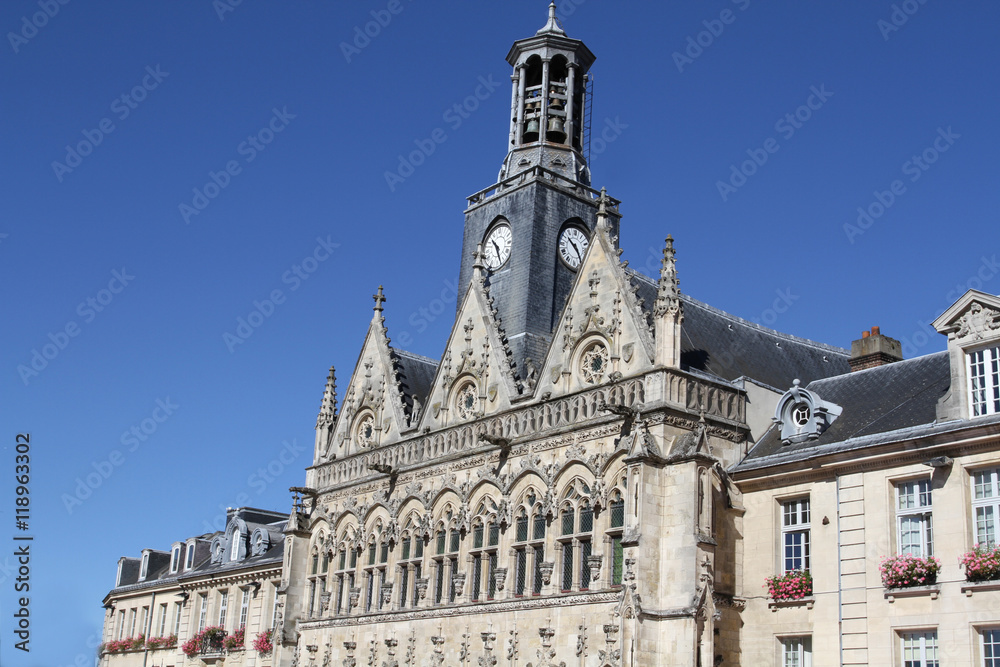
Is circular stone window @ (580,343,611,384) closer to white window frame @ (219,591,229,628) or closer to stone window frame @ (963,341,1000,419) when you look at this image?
stone window frame @ (963,341,1000,419)

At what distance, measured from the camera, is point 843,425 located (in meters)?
24.0

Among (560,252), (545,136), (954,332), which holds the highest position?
(545,136)

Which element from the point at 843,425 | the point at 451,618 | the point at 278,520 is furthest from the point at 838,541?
the point at 278,520

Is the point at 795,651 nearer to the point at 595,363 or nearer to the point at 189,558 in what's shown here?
the point at 595,363

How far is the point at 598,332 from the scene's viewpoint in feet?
87.1

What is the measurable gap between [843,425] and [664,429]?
375cm

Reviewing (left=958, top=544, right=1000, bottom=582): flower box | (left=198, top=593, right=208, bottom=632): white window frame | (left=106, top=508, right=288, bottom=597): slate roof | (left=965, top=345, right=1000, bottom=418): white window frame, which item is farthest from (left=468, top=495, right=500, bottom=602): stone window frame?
(left=198, top=593, right=208, bottom=632): white window frame

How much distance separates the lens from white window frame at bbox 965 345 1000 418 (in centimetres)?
2069

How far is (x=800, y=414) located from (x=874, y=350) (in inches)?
217

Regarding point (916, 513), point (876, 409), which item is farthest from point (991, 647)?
point (876, 409)

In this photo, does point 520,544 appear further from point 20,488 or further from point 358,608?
point 20,488

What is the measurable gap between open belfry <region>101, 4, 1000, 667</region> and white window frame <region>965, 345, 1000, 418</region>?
6cm

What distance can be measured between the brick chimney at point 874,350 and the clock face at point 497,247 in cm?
981

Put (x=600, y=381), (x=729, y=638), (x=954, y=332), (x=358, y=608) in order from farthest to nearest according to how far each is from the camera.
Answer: (x=358, y=608) < (x=600, y=381) < (x=729, y=638) < (x=954, y=332)
